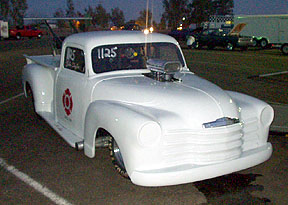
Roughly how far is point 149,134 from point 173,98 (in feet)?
2.21

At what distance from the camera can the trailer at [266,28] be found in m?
25.9

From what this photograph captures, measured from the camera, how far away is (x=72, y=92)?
5367 mm

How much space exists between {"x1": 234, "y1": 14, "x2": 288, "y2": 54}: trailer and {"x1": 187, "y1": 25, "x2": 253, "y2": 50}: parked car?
726 mm

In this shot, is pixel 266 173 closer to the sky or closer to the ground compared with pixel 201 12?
closer to the ground

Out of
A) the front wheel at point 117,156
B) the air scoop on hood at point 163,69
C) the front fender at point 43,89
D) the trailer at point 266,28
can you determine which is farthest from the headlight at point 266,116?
the trailer at point 266,28

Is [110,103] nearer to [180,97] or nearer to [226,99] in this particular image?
[180,97]

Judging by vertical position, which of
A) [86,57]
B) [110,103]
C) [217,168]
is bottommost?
[217,168]

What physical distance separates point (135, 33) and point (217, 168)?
2.75 m

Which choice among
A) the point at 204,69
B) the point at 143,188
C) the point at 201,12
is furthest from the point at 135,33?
the point at 201,12

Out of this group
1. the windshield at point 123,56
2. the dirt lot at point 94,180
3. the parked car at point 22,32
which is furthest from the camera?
the parked car at point 22,32

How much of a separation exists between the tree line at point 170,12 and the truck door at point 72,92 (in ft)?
239

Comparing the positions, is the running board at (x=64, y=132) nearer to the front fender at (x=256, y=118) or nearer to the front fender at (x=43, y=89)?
the front fender at (x=43, y=89)

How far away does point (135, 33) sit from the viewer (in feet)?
18.9

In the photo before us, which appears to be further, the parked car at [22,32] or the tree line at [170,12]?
the tree line at [170,12]
